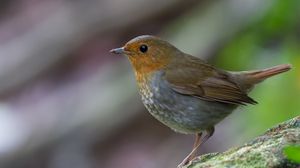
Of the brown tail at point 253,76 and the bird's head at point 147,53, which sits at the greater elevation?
the bird's head at point 147,53

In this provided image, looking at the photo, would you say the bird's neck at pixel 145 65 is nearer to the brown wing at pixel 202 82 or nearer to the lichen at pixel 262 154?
the brown wing at pixel 202 82

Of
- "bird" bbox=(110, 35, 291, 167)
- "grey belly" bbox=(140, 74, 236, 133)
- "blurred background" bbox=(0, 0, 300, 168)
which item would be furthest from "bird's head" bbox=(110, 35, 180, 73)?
"blurred background" bbox=(0, 0, 300, 168)

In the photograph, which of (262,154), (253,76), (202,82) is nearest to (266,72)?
(253,76)

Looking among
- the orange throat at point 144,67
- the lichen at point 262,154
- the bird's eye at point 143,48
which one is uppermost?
the bird's eye at point 143,48

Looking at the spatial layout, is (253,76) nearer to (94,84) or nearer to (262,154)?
(262,154)

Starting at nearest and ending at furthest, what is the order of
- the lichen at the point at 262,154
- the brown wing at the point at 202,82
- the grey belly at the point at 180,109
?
the lichen at the point at 262,154 → the grey belly at the point at 180,109 → the brown wing at the point at 202,82

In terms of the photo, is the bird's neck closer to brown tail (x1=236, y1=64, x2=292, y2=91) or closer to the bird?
the bird

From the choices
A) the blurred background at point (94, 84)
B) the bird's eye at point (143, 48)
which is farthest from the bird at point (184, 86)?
the blurred background at point (94, 84)
